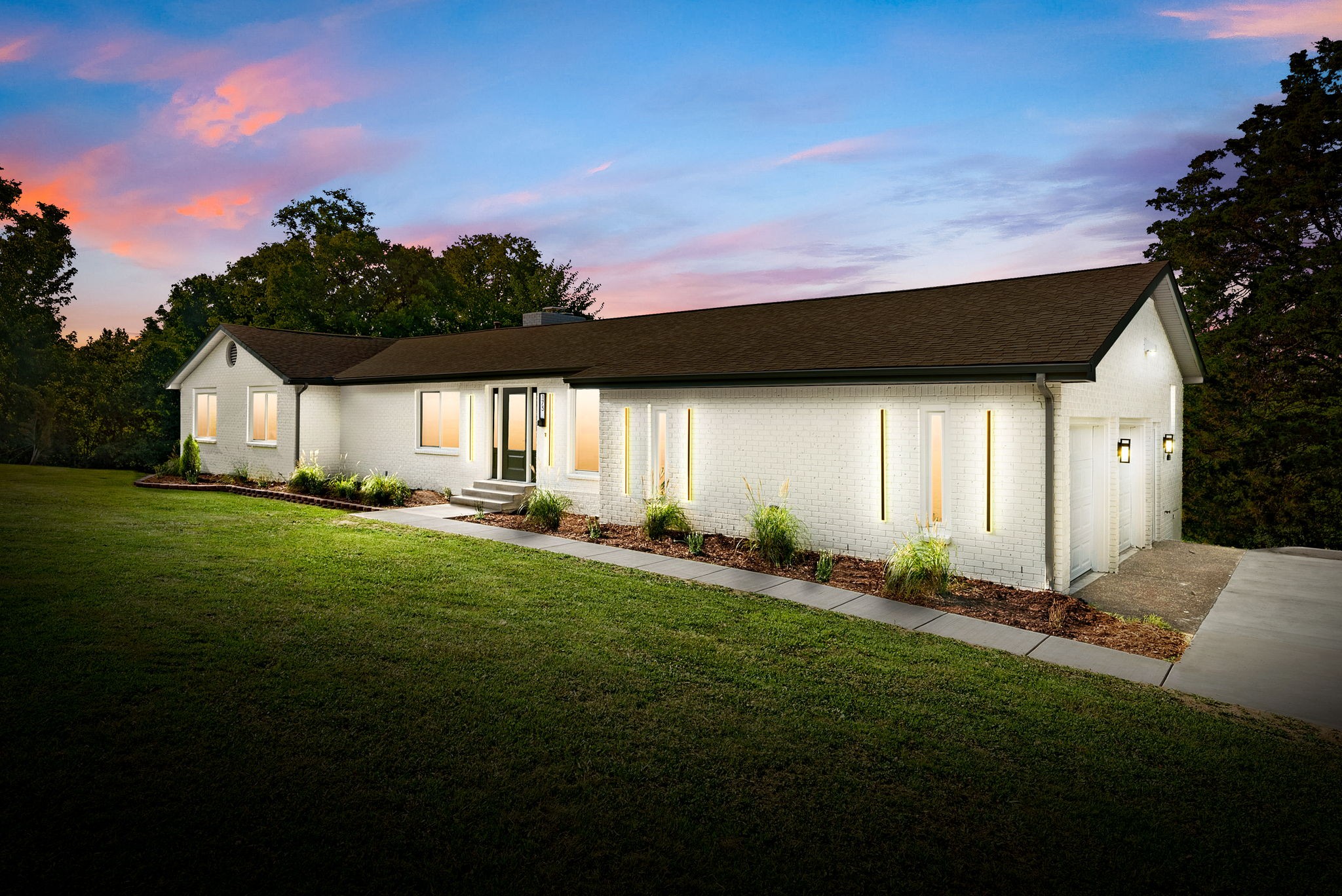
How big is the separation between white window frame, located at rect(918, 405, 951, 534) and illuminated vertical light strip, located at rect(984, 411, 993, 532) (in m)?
→ 0.44

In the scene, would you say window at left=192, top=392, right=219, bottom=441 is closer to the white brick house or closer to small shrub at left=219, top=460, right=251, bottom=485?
small shrub at left=219, top=460, right=251, bottom=485

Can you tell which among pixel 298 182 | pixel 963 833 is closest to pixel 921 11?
pixel 963 833

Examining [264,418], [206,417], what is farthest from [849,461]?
[206,417]

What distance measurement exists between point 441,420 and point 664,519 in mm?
7660

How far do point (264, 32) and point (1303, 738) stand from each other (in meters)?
17.6

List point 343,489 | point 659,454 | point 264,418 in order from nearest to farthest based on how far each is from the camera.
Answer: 1. point 659,454
2. point 343,489
3. point 264,418

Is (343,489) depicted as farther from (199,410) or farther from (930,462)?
(930,462)

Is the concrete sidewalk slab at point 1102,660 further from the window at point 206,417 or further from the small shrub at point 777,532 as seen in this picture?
the window at point 206,417

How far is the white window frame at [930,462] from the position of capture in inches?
342

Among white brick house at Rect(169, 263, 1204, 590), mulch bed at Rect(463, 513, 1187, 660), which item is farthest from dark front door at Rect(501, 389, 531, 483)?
mulch bed at Rect(463, 513, 1187, 660)

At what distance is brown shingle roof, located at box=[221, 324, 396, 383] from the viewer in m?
17.8

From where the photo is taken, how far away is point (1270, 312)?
18.5 meters

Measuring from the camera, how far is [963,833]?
3.24m

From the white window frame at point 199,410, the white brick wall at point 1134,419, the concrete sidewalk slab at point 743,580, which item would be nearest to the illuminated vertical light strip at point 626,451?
the concrete sidewalk slab at point 743,580
